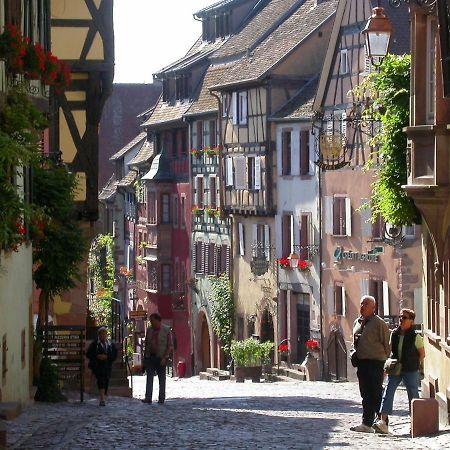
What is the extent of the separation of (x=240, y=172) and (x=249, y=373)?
10679mm

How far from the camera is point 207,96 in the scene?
62875 millimetres

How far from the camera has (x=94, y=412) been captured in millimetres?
22141

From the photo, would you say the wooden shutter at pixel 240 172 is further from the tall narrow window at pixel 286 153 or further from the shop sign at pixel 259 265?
the shop sign at pixel 259 265

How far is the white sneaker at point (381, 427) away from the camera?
58.4 ft

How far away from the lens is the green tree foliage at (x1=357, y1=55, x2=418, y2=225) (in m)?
23.0

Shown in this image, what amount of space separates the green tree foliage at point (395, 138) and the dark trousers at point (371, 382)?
5712 mm

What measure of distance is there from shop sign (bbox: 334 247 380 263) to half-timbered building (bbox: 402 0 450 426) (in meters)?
23.3

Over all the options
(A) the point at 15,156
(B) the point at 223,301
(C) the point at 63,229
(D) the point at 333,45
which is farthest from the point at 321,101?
(A) the point at 15,156

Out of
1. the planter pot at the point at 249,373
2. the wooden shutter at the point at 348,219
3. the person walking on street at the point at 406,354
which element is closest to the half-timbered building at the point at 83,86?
the person walking on street at the point at 406,354

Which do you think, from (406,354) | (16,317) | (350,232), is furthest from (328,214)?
(406,354)

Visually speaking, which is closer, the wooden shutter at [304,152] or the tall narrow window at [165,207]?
the wooden shutter at [304,152]

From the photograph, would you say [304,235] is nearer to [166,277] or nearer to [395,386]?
[166,277]

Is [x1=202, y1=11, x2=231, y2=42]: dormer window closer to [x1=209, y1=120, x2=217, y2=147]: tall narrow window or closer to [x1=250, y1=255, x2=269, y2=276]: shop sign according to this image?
[x1=209, y1=120, x2=217, y2=147]: tall narrow window

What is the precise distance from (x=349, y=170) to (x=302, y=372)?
631cm
